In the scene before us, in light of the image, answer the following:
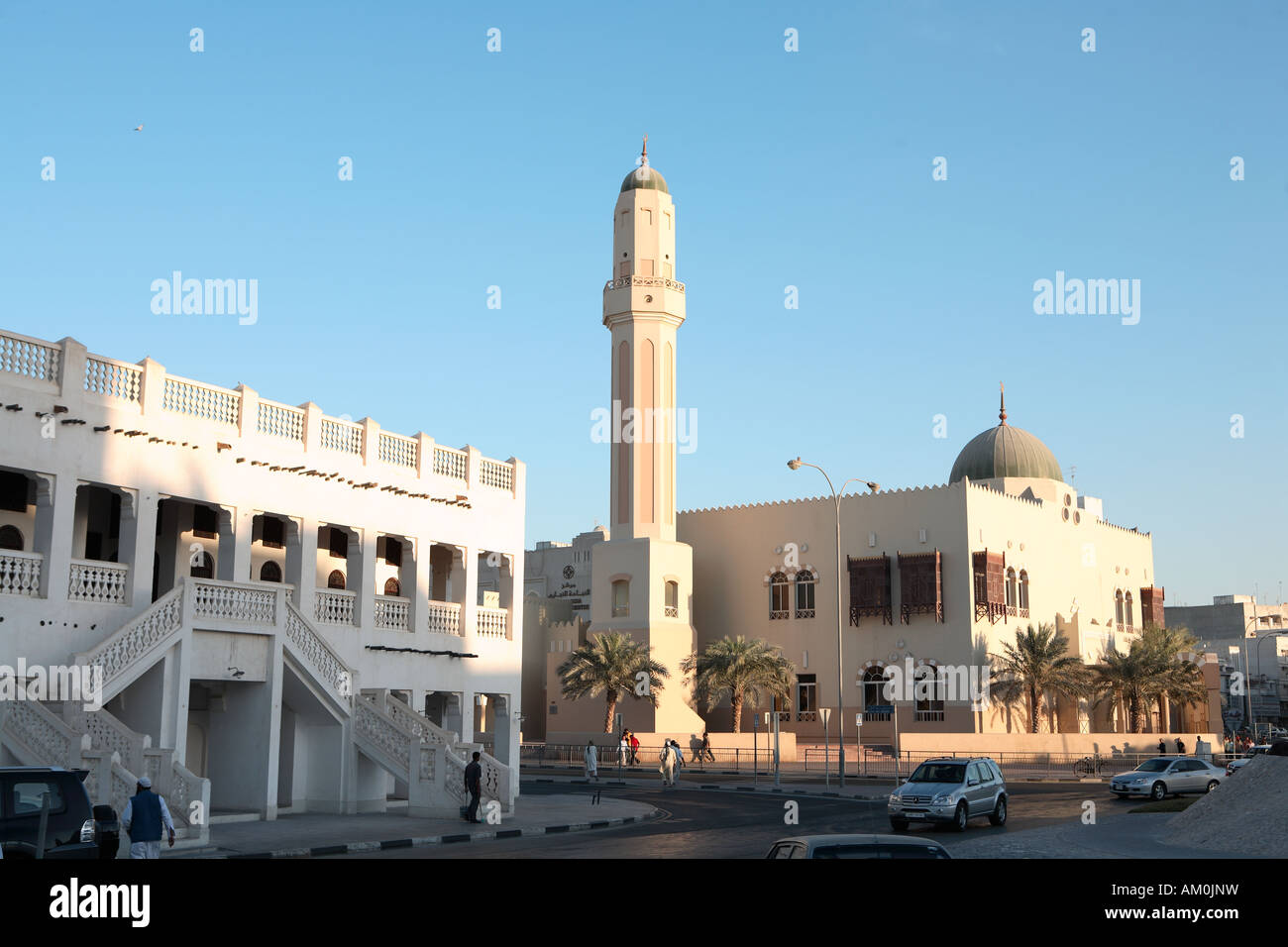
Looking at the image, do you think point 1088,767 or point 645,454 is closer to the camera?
point 1088,767

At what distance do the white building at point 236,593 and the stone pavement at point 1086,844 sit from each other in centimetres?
1227

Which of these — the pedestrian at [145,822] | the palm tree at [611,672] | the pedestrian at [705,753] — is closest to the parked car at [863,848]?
the pedestrian at [145,822]

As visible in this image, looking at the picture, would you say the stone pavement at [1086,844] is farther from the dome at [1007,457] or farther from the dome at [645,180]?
the dome at [1007,457]

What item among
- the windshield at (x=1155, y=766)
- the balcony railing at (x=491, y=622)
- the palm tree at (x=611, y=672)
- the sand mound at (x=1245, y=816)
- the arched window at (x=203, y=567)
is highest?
the arched window at (x=203, y=567)

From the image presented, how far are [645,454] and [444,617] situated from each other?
1109 inches

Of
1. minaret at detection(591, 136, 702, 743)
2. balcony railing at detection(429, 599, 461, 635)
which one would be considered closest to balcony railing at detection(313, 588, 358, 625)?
balcony railing at detection(429, 599, 461, 635)

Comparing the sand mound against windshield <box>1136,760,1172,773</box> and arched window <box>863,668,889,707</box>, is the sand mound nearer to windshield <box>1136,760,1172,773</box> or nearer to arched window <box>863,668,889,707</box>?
windshield <box>1136,760,1172,773</box>

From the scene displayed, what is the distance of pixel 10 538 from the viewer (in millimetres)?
26750

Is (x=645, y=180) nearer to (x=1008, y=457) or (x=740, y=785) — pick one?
(x=1008, y=457)

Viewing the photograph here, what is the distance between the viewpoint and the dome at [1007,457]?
73.6m

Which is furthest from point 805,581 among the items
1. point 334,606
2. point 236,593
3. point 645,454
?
point 236,593

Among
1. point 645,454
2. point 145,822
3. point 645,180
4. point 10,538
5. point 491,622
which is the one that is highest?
point 645,180
